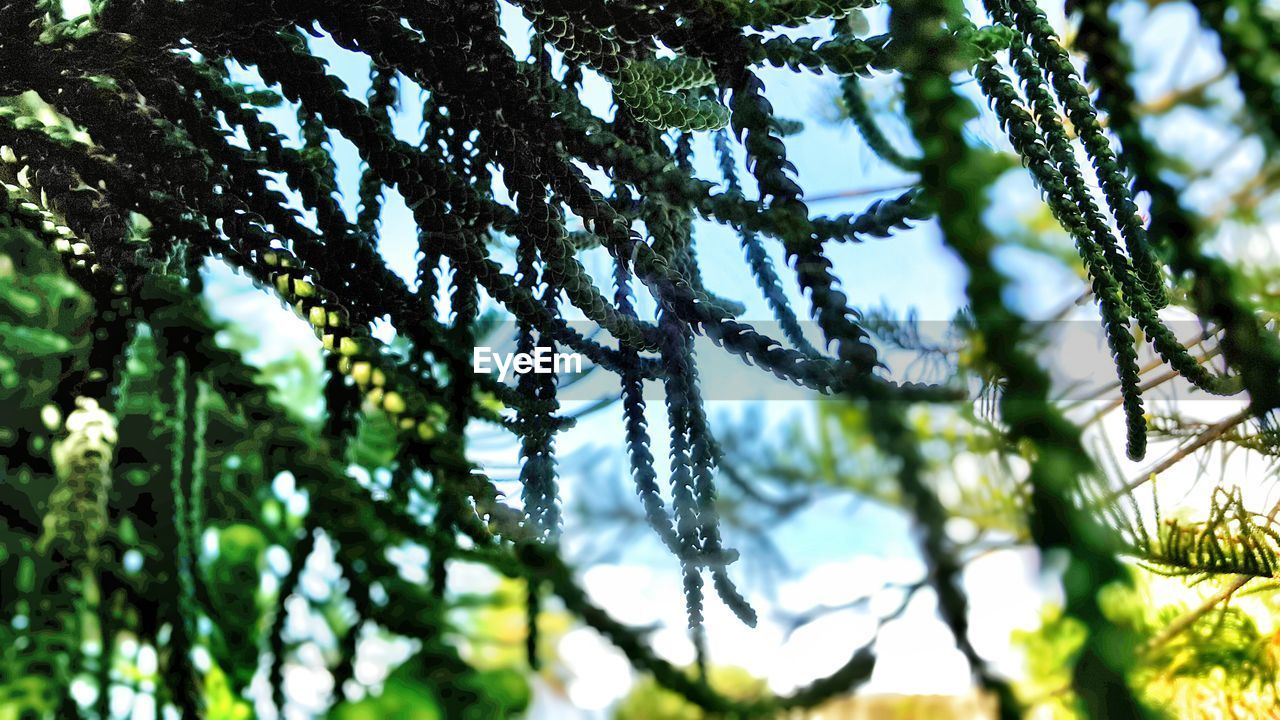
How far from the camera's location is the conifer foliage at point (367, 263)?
27 centimetres

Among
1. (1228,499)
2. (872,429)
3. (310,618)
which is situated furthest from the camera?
(1228,499)

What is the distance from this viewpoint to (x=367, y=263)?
Result: 1.34ft

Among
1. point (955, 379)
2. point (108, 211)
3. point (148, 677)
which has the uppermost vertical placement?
point (108, 211)

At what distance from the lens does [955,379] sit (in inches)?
13.4

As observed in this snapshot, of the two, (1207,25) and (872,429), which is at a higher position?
(1207,25)

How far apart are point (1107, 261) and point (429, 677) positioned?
365 millimetres

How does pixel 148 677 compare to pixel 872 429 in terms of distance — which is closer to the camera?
pixel 872 429

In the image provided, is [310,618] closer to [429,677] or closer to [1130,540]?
[429,677]

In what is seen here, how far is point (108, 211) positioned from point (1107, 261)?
0.48 meters

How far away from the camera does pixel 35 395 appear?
1.23 feet

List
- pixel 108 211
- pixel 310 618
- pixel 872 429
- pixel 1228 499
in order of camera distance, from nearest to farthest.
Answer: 1. pixel 872 429
2. pixel 310 618
3. pixel 108 211
4. pixel 1228 499

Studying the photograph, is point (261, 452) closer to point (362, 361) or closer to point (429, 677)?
point (362, 361)

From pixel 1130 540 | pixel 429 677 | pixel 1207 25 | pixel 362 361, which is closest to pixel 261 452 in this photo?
pixel 362 361

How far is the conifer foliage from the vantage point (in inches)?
10.7
